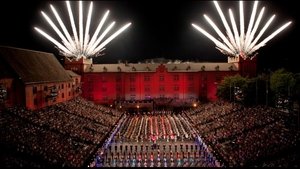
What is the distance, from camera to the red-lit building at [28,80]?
52.6 metres

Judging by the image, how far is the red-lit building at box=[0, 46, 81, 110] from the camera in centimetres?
5256

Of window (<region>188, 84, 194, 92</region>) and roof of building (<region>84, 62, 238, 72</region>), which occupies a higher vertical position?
roof of building (<region>84, 62, 238, 72</region>)

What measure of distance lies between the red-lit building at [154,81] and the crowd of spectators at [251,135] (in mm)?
31045

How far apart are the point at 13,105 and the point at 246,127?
34005 mm

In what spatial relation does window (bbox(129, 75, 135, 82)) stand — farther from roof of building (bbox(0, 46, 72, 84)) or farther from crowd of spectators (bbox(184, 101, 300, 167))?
crowd of spectators (bbox(184, 101, 300, 167))

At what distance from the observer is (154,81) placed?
10019cm

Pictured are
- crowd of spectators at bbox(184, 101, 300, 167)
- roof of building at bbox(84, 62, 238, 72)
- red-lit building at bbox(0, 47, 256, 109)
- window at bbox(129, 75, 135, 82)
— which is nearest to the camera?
crowd of spectators at bbox(184, 101, 300, 167)

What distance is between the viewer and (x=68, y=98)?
250 ft

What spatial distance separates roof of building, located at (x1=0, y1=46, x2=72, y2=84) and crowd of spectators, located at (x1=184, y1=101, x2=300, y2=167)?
92.1 ft

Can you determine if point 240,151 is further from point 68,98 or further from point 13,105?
point 68,98

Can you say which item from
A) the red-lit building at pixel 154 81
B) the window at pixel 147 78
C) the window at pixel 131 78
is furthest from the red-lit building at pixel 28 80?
the window at pixel 147 78

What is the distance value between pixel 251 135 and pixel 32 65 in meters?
38.4

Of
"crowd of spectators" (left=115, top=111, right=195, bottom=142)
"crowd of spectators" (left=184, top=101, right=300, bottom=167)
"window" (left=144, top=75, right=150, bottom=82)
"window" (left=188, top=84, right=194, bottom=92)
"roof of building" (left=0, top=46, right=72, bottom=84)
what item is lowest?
"crowd of spectators" (left=115, top=111, right=195, bottom=142)

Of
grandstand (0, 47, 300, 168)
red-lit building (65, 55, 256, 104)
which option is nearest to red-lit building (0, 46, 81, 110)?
grandstand (0, 47, 300, 168)
